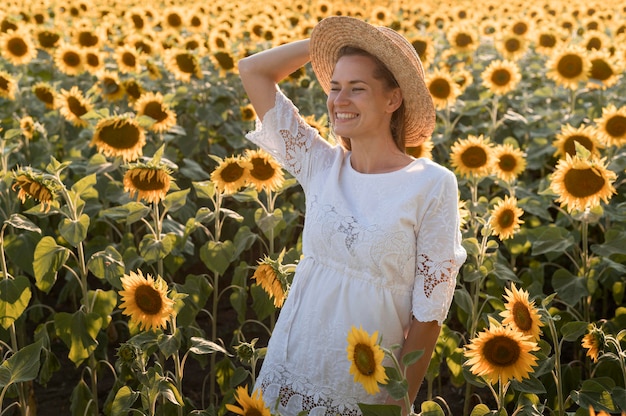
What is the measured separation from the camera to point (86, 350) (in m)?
3.02

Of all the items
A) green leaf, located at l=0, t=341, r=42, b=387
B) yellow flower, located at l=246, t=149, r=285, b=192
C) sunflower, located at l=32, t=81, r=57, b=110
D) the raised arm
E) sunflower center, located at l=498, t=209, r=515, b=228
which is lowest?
sunflower, located at l=32, t=81, r=57, b=110

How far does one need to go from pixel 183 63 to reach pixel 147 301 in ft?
10.4

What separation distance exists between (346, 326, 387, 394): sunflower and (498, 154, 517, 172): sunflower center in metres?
→ 2.14

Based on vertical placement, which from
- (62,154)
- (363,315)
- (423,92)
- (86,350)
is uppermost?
(423,92)

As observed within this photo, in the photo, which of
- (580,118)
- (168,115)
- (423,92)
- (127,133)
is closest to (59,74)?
(168,115)

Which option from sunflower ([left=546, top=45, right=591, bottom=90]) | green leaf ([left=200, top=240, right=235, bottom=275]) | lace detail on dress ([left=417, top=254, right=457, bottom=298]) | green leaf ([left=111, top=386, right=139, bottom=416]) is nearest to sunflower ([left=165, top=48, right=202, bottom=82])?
sunflower ([left=546, top=45, right=591, bottom=90])

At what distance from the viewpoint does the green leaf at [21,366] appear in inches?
92.2

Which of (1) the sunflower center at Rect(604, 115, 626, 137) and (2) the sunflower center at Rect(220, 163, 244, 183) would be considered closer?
(2) the sunflower center at Rect(220, 163, 244, 183)

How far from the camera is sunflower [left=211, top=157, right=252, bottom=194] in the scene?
10.9ft

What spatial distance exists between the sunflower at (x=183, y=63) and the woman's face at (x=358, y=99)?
315 cm

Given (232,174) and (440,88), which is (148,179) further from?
(440,88)

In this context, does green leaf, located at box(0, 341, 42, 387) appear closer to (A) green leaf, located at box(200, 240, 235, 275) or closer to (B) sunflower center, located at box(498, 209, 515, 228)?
(A) green leaf, located at box(200, 240, 235, 275)

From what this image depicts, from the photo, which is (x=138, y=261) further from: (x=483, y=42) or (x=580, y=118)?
(x=483, y=42)

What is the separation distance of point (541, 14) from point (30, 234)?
21.9 ft
